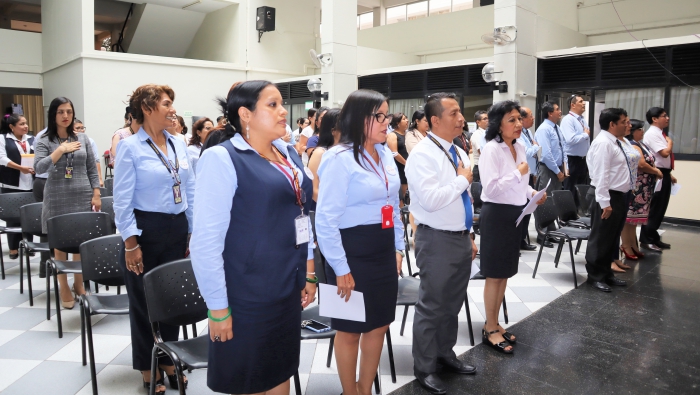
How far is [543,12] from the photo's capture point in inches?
415

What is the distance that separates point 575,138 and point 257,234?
5.78 meters

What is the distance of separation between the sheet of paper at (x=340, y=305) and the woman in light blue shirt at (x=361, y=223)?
0.12ft

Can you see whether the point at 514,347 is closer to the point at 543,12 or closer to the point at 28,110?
the point at 543,12

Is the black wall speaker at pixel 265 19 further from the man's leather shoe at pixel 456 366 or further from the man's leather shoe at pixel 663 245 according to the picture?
the man's leather shoe at pixel 456 366

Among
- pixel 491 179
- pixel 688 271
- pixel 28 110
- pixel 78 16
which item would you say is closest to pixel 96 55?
pixel 78 16

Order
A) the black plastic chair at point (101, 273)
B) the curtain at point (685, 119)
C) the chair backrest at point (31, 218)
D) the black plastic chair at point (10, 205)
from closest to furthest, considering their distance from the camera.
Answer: the black plastic chair at point (101, 273) → the chair backrest at point (31, 218) → the black plastic chair at point (10, 205) → the curtain at point (685, 119)

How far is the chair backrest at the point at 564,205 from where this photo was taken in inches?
200

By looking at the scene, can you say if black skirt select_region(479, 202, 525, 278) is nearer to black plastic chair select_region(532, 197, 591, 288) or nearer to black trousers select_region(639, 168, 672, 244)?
black plastic chair select_region(532, 197, 591, 288)

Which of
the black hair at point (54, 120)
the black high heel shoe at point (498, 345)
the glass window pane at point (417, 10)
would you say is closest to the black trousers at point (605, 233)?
the black high heel shoe at point (498, 345)

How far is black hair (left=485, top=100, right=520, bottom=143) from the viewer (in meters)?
3.01

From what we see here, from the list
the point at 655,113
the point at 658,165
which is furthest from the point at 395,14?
the point at 658,165

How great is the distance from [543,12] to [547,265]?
7.28 meters

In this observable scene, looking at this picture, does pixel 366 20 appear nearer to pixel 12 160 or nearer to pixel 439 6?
pixel 439 6

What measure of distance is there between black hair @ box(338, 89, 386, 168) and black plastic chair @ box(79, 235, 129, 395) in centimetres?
150
